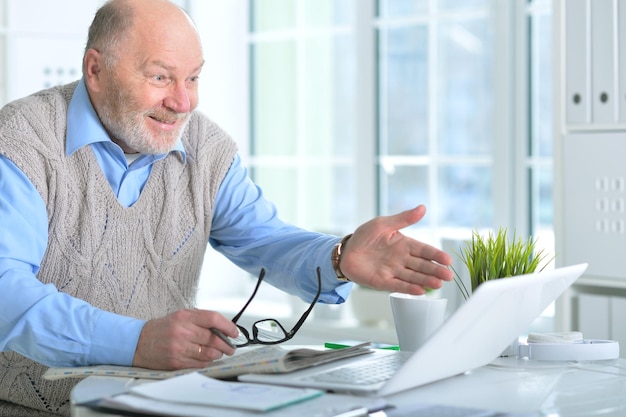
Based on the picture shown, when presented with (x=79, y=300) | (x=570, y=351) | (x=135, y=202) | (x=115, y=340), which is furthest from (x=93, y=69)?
(x=570, y=351)

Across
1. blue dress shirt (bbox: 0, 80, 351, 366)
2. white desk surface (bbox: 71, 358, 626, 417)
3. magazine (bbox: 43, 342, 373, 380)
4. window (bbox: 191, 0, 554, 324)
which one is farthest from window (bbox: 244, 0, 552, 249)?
magazine (bbox: 43, 342, 373, 380)

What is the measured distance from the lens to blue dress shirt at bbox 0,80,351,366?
1.66 metres

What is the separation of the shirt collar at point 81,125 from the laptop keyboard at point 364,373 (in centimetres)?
87

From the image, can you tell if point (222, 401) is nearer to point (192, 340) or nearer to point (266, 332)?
point (192, 340)

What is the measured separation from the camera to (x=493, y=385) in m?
1.50

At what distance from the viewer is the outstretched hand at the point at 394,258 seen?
5.57ft

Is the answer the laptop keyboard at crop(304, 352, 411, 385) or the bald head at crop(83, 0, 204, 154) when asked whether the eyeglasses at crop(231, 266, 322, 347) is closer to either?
the laptop keyboard at crop(304, 352, 411, 385)

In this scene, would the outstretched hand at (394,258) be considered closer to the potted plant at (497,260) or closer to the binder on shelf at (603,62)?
the potted plant at (497,260)

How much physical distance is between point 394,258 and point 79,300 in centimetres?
57

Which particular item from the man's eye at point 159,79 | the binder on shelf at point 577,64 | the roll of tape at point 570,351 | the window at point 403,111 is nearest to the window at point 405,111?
the window at point 403,111

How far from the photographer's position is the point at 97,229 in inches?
82.0

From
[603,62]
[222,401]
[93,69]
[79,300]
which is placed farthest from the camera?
[603,62]

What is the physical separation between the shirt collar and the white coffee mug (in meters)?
0.77

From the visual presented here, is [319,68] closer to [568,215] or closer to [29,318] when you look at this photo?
[568,215]
